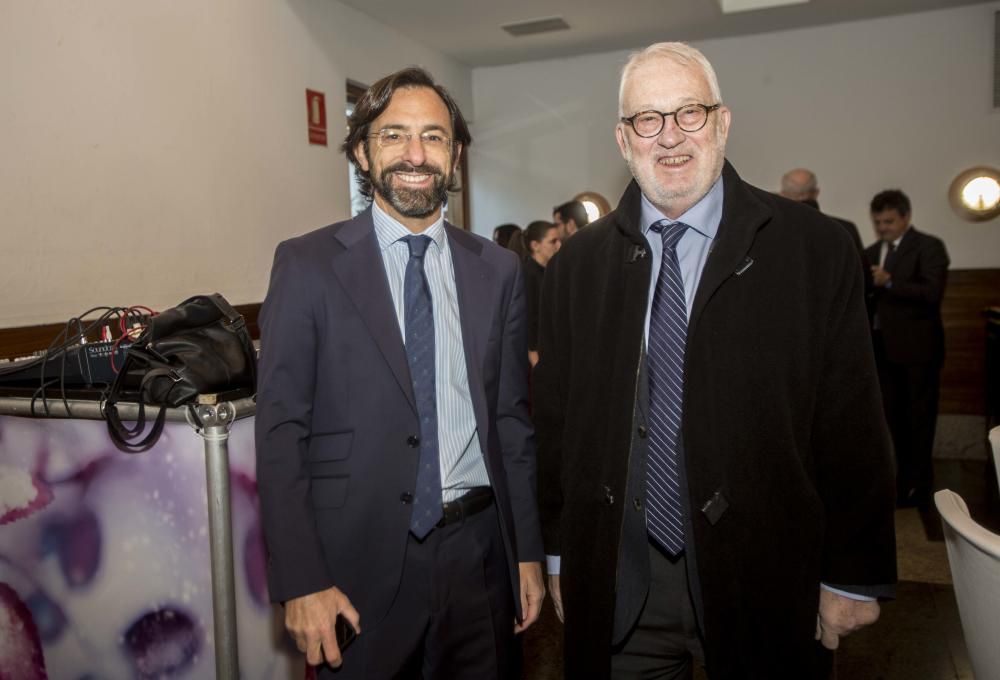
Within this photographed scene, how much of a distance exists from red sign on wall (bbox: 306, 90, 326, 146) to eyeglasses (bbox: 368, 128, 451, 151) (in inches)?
154

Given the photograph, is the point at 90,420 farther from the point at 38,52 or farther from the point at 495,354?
the point at 38,52

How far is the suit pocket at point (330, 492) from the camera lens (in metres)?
1.61

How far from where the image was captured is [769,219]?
157cm

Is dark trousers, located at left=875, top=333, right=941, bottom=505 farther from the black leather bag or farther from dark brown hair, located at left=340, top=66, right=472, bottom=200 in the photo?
the black leather bag

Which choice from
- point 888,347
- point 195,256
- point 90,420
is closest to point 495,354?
point 90,420

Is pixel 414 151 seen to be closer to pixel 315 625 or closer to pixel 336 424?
pixel 336 424

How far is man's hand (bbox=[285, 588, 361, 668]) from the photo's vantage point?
154 cm

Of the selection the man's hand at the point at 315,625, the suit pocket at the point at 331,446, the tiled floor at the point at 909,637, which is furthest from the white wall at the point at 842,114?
the man's hand at the point at 315,625

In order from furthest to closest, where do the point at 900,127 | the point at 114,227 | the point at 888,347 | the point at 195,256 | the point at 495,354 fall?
the point at 900,127 < the point at 888,347 < the point at 195,256 < the point at 114,227 < the point at 495,354

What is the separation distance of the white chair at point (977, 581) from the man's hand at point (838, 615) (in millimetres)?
196

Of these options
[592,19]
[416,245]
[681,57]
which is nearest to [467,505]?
[416,245]

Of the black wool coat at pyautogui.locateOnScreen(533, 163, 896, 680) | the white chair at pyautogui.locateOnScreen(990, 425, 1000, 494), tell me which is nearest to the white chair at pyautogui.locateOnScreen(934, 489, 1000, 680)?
the black wool coat at pyautogui.locateOnScreen(533, 163, 896, 680)

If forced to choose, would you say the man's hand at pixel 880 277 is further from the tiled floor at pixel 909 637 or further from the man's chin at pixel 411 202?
the man's chin at pixel 411 202

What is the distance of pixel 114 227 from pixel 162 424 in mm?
2358
